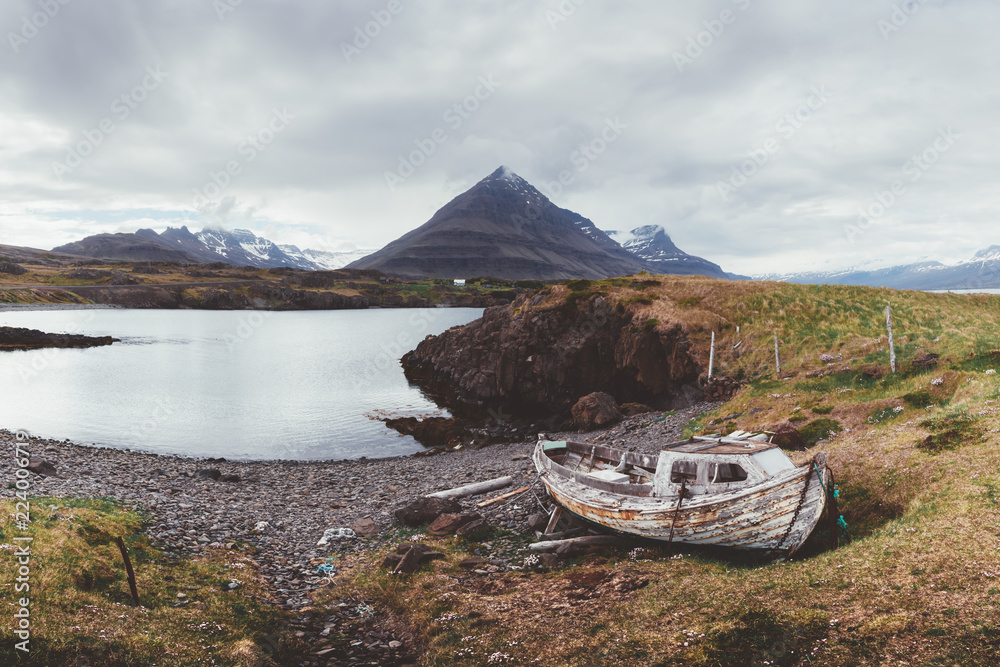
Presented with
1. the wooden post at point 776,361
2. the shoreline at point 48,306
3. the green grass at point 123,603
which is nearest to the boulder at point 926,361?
the wooden post at point 776,361

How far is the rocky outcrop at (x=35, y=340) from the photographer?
308 feet

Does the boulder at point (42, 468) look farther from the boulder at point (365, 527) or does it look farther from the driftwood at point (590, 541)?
the driftwood at point (590, 541)

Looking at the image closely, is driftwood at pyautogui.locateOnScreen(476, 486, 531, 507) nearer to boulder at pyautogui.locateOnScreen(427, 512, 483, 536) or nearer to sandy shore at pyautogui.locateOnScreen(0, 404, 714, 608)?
sandy shore at pyautogui.locateOnScreen(0, 404, 714, 608)

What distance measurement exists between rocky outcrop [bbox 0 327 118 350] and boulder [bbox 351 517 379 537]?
107 meters

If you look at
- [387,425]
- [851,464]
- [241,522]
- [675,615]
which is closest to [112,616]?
[241,522]

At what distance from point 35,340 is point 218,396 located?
6467cm

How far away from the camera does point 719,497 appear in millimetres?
14984

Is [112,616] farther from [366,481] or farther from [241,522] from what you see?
[366,481]

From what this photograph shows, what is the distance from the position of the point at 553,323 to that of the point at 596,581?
45590 mm

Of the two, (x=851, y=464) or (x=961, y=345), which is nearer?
(x=851, y=464)

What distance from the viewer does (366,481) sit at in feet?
111

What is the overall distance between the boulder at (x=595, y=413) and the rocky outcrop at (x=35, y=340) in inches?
4151

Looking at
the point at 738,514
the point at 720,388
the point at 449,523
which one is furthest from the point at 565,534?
the point at 720,388

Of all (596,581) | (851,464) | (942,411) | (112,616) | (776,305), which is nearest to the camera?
(112,616)
